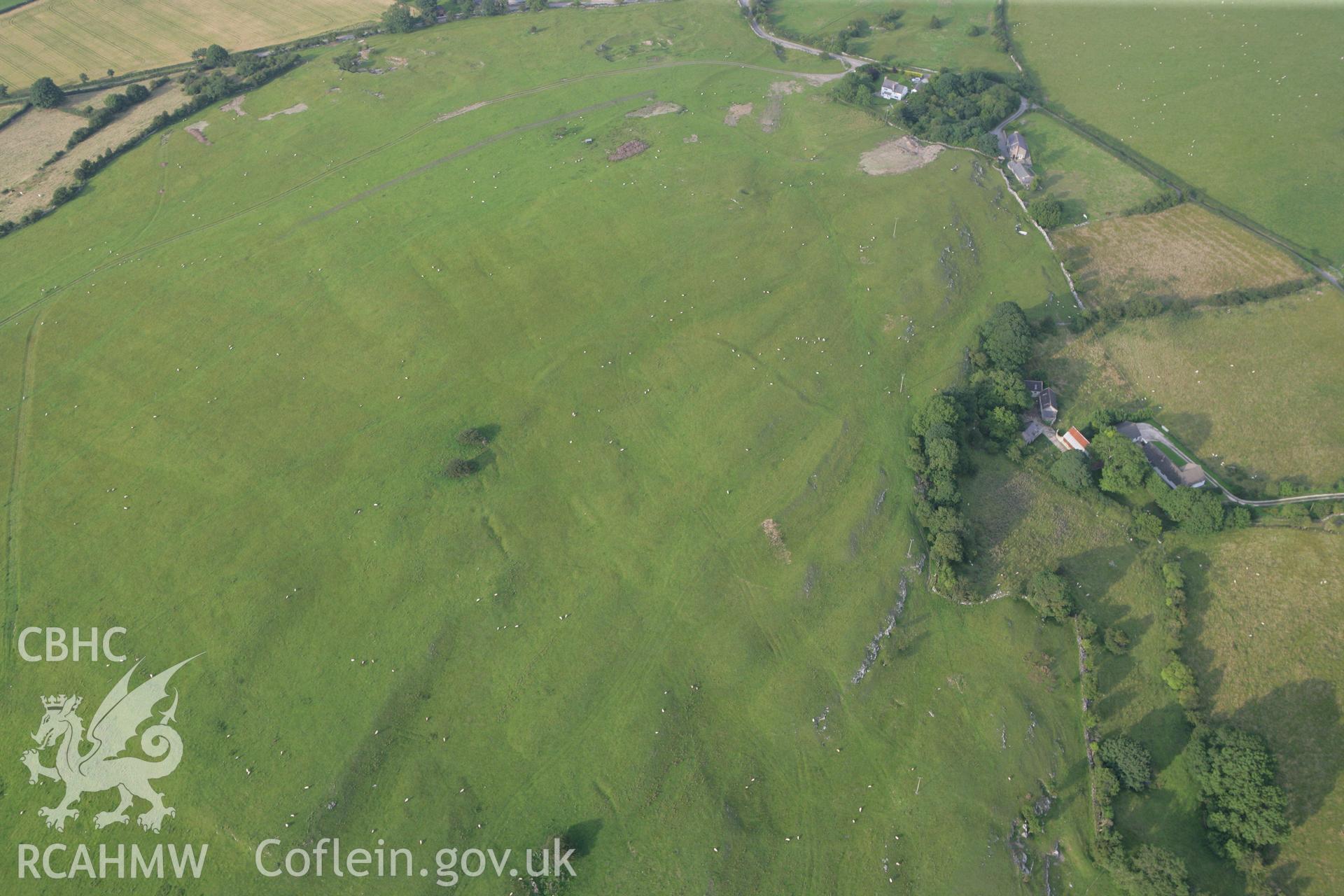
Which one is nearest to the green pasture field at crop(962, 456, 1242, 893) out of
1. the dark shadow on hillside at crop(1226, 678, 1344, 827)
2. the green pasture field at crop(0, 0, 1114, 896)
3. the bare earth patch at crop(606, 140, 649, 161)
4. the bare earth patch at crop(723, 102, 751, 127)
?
the green pasture field at crop(0, 0, 1114, 896)

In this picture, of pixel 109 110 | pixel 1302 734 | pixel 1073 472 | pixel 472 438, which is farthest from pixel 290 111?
pixel 1302 734

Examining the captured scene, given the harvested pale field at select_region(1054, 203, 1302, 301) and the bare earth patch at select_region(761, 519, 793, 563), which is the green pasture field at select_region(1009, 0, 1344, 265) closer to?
the harvested pale field at select_region(1054, 203, 1302, 301)

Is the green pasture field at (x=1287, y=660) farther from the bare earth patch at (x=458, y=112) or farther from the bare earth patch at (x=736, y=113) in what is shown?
the bare earth patch at (x=458, y=112)

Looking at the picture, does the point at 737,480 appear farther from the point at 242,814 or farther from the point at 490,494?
the point at 242,814

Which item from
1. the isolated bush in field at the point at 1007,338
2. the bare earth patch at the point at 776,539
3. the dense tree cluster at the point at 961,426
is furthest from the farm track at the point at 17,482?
the isolated bush in field at the point at 1007,338

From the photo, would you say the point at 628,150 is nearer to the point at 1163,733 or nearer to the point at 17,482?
the point at 17,482

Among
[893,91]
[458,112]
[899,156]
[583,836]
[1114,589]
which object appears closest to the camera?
[583,836]
